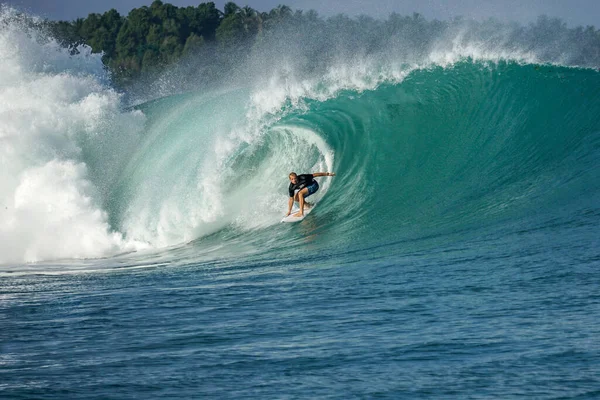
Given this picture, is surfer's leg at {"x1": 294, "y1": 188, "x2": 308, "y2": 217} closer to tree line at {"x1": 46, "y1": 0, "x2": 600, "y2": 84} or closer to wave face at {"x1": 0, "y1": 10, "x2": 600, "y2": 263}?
wave face at {"x1": 0, "y1": 10, "x2": 600, "y2": 263}

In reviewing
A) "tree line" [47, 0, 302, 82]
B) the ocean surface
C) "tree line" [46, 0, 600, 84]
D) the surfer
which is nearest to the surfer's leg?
the surfer

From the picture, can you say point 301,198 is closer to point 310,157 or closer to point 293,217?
point 293,217

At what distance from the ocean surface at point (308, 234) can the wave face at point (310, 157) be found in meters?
0.06

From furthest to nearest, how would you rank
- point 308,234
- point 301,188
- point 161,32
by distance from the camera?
point 161,32, point 301,188, point 308,234

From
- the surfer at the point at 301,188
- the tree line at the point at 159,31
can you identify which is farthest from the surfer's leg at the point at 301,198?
the tree line at the point at 159,31

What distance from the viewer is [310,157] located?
1786 centimetres

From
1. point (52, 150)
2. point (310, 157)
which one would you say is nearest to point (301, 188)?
point (310, 157)

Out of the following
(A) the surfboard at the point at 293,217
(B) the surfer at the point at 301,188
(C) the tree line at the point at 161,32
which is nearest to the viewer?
(A) the surfboard at the point at 293,217

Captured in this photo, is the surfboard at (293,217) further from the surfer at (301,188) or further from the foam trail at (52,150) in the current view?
the foam trail at (52,150)

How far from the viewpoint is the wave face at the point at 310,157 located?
14383 millimetres

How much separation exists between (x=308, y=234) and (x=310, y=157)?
169 inches

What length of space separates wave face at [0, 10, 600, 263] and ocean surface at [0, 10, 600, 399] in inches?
2.2

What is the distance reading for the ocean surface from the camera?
264 inches

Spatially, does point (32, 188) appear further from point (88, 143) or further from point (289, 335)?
point (289, 335)
